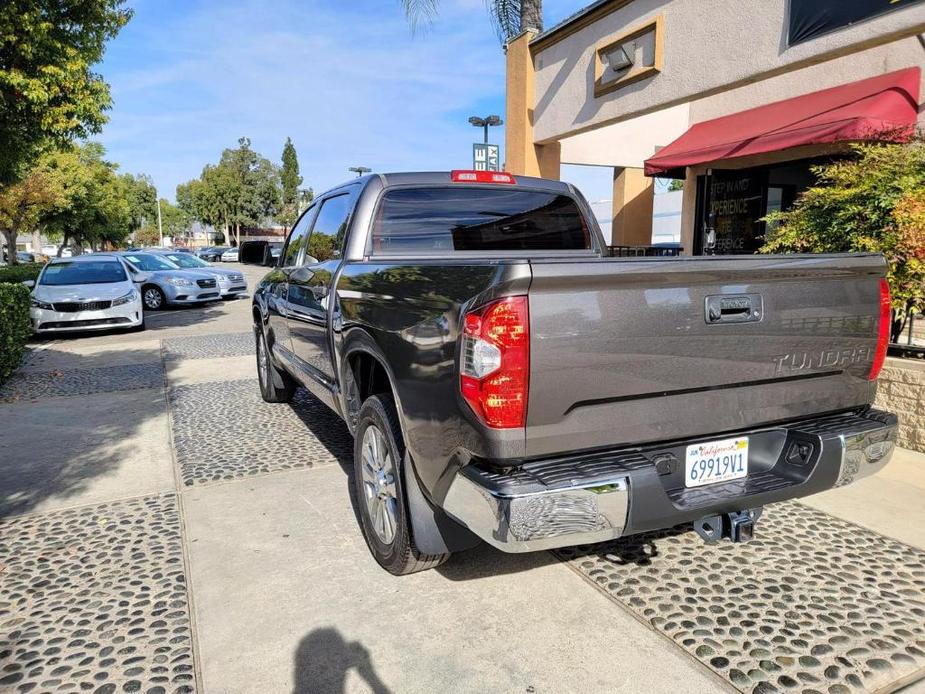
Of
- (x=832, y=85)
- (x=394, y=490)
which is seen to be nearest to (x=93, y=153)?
(x=832, y=85)

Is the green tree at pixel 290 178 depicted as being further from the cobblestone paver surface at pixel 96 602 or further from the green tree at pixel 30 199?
the cobblestone paver surface at pixel 96 602

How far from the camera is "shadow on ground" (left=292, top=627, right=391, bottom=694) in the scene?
2.41m

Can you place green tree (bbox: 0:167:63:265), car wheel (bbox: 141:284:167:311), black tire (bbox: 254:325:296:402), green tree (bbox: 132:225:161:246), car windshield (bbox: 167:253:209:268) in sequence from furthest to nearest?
1. green tree (bbox: 132:225:161:246)
2. green tree (bbox: 0:167:63:265)
3. car windshield (bbox: 167:253:209:268)
4. car wheel (bbox: 141:284:167:311)
5. black tire (bbox: 254:325:296:402)

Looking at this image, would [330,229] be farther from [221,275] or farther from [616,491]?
[221,275]

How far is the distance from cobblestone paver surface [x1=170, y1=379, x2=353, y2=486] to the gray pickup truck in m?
1.67

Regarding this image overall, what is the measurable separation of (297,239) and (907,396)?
4.83m

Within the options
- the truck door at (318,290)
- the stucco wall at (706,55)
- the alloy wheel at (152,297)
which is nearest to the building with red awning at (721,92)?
the stucco wall at (706,55)

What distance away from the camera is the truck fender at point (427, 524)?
2.80 meters

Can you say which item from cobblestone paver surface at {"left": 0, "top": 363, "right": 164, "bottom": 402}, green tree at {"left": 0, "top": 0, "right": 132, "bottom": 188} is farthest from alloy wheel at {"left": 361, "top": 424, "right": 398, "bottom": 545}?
green tree at {"left": 0, "top": 0, "right": 132, "bottom": 188}

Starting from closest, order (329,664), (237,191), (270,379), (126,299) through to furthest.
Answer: (329,664) < (270,379) < (126,299) < (237,191)

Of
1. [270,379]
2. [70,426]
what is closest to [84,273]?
[70,426]

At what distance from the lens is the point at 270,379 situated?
6.35 metres

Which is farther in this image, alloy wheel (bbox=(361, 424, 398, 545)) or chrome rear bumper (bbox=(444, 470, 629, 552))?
alloy wheel (bbox=(361, 424, 398, 545))

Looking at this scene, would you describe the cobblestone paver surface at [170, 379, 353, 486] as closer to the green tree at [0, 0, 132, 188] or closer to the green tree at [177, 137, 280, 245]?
the green tree at [0, 0, 132, 188]
